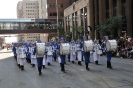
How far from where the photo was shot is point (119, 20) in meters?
30.3

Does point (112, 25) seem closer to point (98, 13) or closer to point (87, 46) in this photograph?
point (98, 13)

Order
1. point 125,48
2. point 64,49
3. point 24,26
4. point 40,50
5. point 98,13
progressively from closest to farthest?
point 40,50 < point 64,49 < point 125,48 < point 98,13 < point 24,26

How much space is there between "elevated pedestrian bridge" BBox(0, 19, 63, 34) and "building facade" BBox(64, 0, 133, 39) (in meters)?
17.9

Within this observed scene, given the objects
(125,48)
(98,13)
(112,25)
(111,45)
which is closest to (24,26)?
(98,13)

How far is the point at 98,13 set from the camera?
42719 millimetres

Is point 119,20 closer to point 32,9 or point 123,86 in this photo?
point 123,86

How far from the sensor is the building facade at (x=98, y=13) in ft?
106

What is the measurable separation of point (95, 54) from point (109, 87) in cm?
847

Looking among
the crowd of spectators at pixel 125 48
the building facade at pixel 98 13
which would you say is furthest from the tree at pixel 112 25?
the crowd of spectators at pixel 125 48

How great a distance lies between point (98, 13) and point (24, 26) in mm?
39601

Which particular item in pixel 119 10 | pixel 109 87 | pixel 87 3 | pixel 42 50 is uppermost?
pixel 87 3

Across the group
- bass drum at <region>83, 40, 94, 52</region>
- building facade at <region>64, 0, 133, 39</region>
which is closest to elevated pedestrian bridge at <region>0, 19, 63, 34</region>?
building facade at <region>64, 0, 133, 39</region>

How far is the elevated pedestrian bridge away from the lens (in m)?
76.1

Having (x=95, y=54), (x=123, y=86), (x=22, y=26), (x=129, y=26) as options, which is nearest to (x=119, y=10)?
(x=129, y=26)
